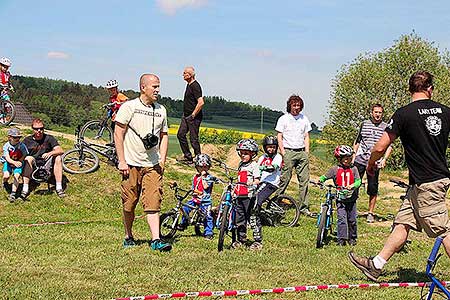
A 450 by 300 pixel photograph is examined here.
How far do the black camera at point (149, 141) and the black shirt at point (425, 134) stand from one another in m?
2.95

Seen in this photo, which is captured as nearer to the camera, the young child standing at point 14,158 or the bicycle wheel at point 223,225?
the bicycle wheel at point 223,225

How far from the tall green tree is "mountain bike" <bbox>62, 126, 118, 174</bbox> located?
69.6ft

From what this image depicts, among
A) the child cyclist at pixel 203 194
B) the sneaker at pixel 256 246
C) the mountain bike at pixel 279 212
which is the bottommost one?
the sneaker at pixel 256 246

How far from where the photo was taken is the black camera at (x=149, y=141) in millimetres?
7277

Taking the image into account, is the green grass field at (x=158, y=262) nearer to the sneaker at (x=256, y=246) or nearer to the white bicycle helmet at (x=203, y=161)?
the sneaker at (x=256, y=246)

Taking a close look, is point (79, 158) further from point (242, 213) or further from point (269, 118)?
point (269, 118)

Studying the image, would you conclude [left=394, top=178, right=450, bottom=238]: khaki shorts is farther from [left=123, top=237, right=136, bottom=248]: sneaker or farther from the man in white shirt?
the man in white shirt

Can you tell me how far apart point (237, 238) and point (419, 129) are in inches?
125

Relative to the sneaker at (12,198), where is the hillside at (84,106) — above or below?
above

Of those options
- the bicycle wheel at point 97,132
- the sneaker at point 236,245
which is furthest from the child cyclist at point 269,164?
the bicycle wheel at point 97,132

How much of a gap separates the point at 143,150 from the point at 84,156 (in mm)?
5946

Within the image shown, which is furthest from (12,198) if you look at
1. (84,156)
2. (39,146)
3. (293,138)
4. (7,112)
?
(293,138)

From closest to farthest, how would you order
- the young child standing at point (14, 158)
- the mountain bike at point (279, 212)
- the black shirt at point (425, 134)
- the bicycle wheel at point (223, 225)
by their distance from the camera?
the black shirt at point (425, 134) < the bicycle wheel at point (223, 225) < the mountain bike at point (279, 212) < the young child standing at point (14, 158)

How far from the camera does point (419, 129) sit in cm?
543
